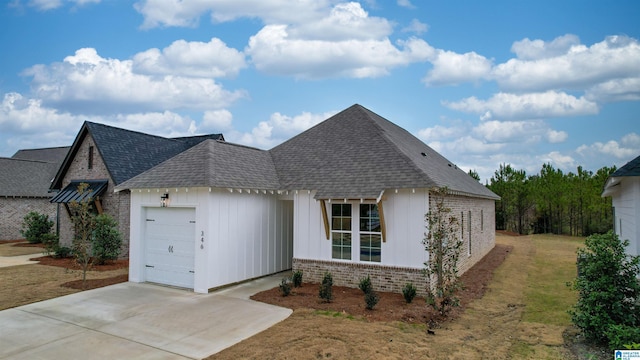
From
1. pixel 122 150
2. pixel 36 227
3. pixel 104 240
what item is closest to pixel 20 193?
pixel 36 227

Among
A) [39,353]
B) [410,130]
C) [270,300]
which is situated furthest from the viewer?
[410,130]

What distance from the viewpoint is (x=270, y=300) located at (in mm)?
10125

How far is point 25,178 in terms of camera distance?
2958 cm

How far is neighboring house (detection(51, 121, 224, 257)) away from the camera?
18.3 meters

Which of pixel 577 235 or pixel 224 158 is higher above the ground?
pixel 224 158

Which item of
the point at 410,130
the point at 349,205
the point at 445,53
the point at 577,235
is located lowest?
the point at 577,235

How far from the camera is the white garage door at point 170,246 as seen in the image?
1176 centimetres

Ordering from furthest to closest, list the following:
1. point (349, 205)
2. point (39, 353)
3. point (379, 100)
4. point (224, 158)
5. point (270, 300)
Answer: point (379, 100)
point (224, 158)
point (349, 205)
point (270, 300)
point (39, 353)

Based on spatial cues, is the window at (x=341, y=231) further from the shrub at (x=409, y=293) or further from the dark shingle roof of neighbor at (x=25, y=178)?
the dark shingle roof of neighbor at (x=25, y=178)

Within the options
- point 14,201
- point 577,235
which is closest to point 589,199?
point 577,235

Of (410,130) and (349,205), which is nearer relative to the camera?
(349,205)

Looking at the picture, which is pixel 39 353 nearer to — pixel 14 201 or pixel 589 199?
pixel 14 201

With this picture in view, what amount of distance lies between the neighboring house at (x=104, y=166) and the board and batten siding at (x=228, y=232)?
6287mm

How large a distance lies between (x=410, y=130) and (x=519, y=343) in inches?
713
